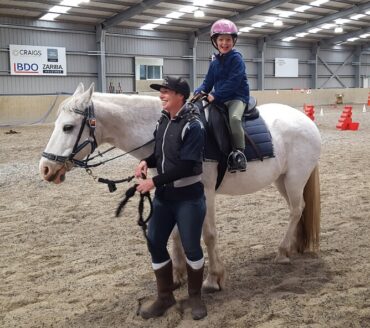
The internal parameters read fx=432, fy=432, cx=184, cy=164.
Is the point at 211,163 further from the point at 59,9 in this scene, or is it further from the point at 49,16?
the point at 49,16

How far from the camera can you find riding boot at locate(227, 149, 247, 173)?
3.40 metres

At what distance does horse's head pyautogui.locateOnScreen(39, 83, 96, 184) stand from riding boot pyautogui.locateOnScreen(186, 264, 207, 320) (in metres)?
1.13

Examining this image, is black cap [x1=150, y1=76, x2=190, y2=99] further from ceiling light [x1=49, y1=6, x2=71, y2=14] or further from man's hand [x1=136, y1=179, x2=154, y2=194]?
ceiling light [x1=49, y1=6, x2=71, y2=14]

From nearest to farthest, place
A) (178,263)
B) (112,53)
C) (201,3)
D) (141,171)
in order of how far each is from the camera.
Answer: (141,171) → (178,263) → (201,3) → (112,53)

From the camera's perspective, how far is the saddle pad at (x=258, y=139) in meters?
3.69

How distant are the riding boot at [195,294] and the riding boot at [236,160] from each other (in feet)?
2.80

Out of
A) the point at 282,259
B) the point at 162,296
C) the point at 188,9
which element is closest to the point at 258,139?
the point at 282,259

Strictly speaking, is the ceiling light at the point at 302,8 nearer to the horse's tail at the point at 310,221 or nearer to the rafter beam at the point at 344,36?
the rafter beam at the point at 344,36

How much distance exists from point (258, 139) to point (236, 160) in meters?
0.46

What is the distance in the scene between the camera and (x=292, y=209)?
4195mm

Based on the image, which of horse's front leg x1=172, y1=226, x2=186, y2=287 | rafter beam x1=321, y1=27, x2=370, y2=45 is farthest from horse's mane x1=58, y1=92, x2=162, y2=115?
rafter beam x1=321, y1=27, x2=370, y2=45

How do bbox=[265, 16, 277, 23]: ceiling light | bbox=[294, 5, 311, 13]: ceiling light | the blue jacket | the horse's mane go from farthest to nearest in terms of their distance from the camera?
bbox=[265, 16, 277, 23]: ceiling light
bbox=[294, 5, 311, 13]: ceiling light
the blue jacket
the horse's mane

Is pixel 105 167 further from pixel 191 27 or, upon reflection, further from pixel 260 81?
pixel 260 81

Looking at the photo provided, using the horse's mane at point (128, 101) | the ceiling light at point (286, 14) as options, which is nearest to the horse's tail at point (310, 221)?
the horse's mane at point (128, 101)
